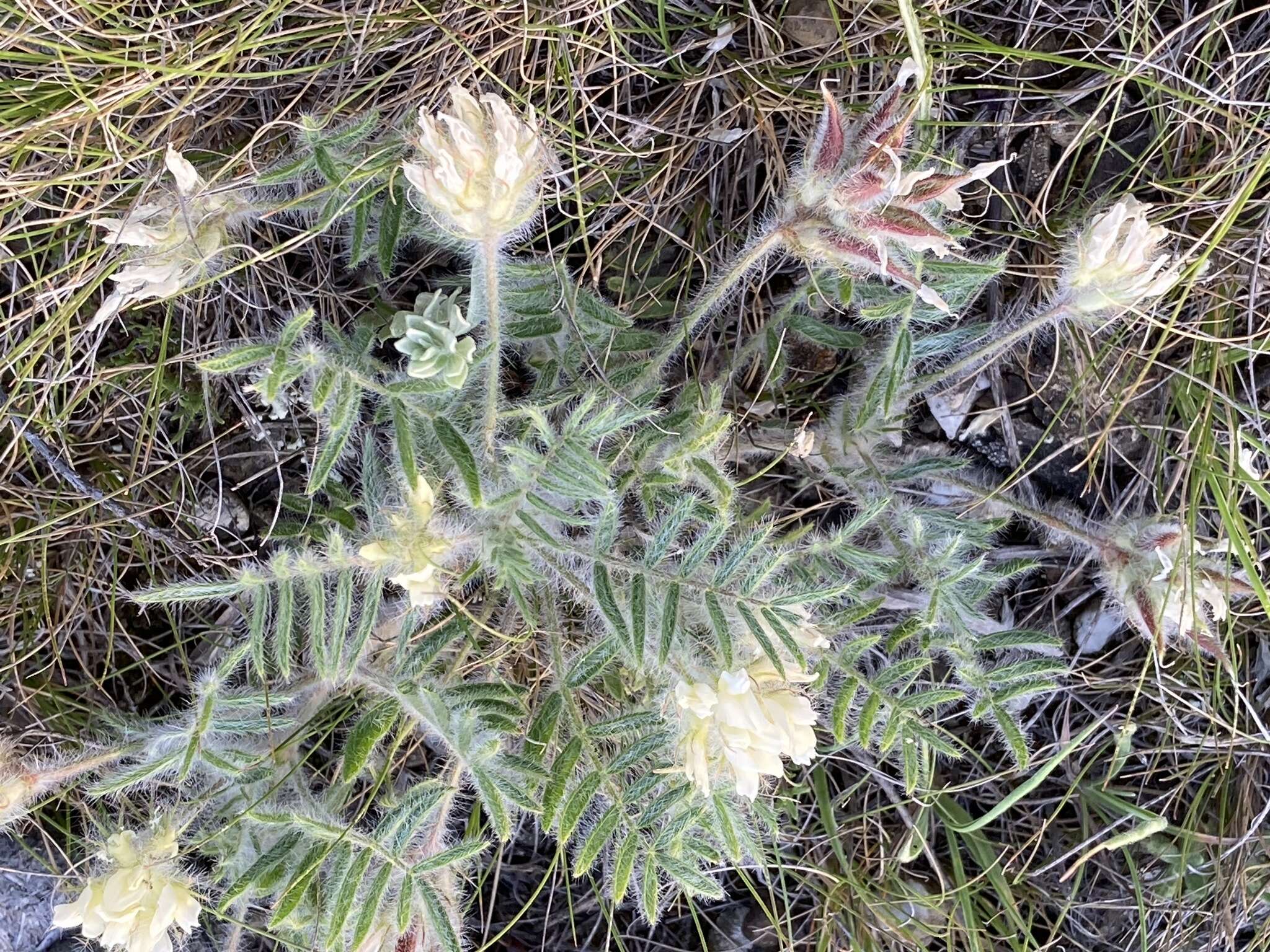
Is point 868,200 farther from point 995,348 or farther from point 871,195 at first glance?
point 995,348

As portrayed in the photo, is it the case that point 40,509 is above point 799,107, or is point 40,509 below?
below

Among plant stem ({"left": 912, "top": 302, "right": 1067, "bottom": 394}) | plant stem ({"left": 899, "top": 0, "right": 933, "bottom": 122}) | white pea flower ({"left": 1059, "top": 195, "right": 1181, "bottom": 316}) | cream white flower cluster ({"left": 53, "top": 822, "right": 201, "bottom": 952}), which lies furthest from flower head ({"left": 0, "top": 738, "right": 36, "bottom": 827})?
white pea flower ({"left": 1059, "top": 195, "right": 1181, "bottom": 316})

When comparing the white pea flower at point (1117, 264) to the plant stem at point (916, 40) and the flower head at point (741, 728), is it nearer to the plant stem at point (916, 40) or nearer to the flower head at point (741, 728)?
the plant stem at point (916, 40)

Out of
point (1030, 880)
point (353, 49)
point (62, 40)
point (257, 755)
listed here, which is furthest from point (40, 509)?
point (1030, 880)

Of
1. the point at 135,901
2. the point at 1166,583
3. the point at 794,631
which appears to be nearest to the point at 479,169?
the point at 794,631

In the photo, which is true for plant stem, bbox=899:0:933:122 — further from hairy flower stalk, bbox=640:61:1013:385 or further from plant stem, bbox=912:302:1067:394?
plant stem, bbox=912:302:1067:394

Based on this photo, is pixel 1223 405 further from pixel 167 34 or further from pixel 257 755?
pixel 167 34

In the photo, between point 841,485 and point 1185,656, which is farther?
point 1185,656
